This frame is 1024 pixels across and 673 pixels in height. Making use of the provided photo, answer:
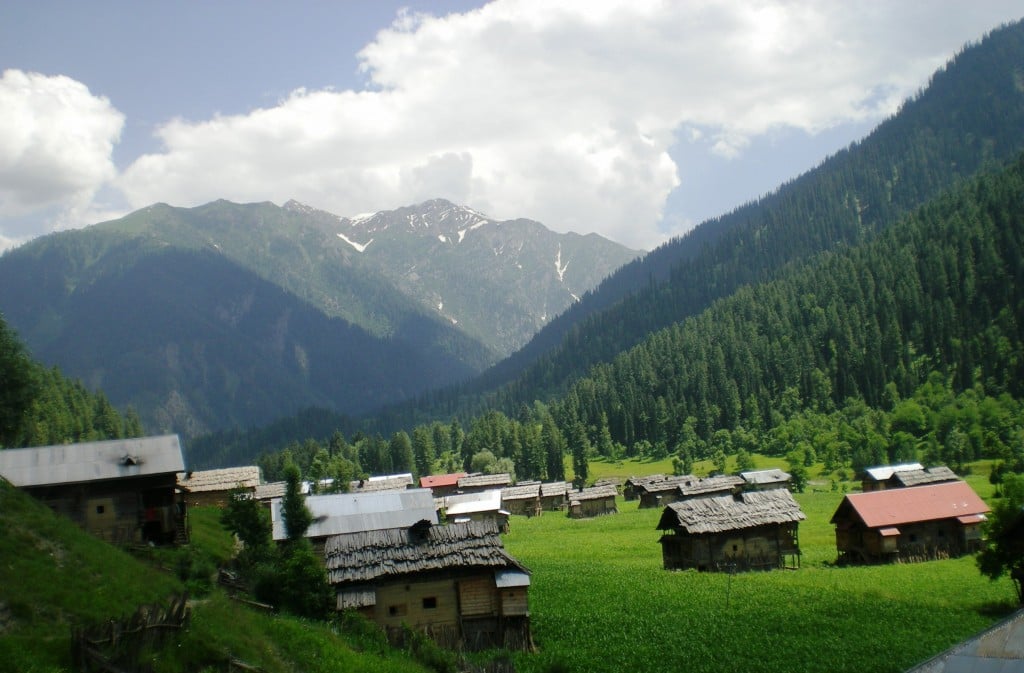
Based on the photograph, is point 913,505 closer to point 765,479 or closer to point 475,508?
point 765,479

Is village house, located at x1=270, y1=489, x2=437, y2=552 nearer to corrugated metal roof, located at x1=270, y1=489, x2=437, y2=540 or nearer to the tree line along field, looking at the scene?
corrugated metal roof, located at x1=270, y1=489, x2=437, y2=540

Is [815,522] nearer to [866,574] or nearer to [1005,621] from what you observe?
[866,574]

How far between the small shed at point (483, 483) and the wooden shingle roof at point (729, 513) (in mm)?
73018

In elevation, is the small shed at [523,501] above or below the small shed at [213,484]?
below

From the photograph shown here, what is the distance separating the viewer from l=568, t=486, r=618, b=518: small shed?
11294cm

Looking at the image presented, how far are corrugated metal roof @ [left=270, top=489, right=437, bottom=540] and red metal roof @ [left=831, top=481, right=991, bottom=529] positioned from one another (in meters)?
33.3

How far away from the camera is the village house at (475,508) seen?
10274 centimetres

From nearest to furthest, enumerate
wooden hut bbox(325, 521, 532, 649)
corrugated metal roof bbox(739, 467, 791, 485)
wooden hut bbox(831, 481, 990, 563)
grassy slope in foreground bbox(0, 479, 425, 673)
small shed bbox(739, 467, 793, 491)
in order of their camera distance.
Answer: grassy slope in foreground bbox(0, 479, 425, 673), wooden hut bbox(325, 521, 532, 649), wooden hut bbox(831, 481, 990, 563), small shed bbox(739, 467, 793, 491), corrugated metal roof bbox(739, 467, 791, 485)

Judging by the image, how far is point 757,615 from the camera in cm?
4188

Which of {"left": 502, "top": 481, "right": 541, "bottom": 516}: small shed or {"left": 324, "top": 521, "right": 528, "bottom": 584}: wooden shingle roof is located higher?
{"left": 324, "top": 521, "right": 528, "bottom": 584}: wooden shingle roof

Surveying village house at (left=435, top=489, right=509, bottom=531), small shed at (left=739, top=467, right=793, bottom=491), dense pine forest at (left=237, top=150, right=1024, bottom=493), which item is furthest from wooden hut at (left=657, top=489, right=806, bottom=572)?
dense pine forest at (left=237, top=150, right=1024, bottom=493)

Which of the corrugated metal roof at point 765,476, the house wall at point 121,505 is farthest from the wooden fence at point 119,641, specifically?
the corrugated metal roof at point 765,476

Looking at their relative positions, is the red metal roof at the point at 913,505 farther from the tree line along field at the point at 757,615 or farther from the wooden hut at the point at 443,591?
the wooden hut at the point at 443,591

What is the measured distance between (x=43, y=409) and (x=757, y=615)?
12372 cm
